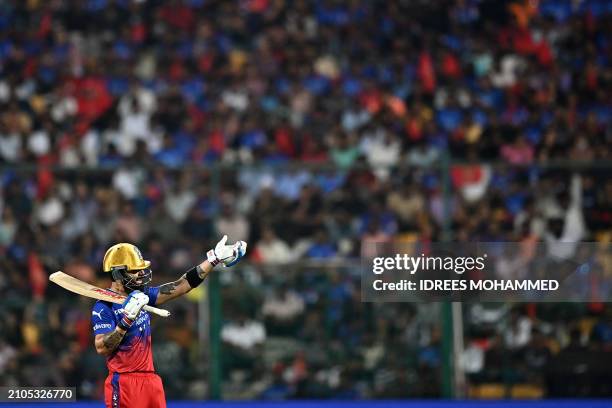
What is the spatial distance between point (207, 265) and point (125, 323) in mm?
1045

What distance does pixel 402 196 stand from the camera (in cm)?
1352

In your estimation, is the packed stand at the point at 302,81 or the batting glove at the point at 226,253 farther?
the packed stand at the point at 302,81

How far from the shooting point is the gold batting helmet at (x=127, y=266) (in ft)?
28.6

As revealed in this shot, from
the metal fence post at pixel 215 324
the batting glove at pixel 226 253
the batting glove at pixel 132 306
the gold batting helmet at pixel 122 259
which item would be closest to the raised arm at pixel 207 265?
the batting glove at pixel 226 253

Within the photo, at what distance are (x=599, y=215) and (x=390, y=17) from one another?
7148 millimetres

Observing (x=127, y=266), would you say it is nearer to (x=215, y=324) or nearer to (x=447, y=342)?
(x=215, y=324)

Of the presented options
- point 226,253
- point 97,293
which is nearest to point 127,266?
point 97,293

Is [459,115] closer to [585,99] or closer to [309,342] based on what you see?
[585,99]

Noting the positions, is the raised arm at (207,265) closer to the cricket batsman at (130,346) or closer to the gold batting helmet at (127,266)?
the cricket batsman at (130,346)

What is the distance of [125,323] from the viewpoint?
8195mm

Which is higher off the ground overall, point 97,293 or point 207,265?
point 207,265

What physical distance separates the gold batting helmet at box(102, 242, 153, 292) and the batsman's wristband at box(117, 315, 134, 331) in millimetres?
556

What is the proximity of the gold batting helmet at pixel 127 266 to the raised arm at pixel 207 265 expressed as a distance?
0.39m

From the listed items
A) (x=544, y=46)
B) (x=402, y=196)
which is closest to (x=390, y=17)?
(x=544, y=46)
